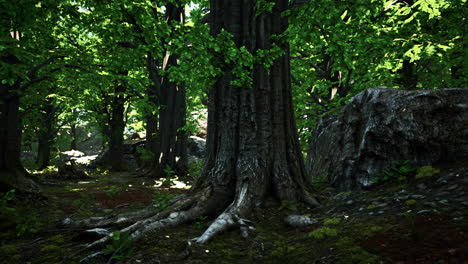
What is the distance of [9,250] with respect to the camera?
3.83 metres

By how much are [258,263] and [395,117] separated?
456cm

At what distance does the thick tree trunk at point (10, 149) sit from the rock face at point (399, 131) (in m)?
9.57

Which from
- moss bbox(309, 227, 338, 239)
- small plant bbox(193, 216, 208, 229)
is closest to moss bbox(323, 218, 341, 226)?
moss bbox(309, 227, 338, 239)

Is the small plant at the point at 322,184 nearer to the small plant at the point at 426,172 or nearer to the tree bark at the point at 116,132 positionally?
the small plant at the point at 426,172

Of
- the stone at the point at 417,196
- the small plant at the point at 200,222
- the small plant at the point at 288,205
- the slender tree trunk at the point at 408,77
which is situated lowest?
the small plant at the point at 200,222

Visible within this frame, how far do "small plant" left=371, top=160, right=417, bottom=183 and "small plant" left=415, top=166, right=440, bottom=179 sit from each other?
22 cm

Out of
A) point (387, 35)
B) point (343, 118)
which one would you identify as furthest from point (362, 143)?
point (387, 35)

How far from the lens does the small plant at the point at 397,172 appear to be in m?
5.23

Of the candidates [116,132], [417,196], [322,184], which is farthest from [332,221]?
[116,132]

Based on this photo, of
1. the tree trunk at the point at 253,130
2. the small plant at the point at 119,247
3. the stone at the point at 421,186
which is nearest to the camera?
the small plant at the point at 119,247

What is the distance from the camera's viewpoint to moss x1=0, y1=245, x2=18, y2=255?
3.78 m

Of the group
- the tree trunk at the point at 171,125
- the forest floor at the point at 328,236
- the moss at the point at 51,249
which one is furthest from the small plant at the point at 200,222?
the tree trunk at the point at 171,125

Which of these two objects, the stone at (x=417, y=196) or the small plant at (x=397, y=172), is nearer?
the stone at (x=417, y=196)

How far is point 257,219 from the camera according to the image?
4934mm
